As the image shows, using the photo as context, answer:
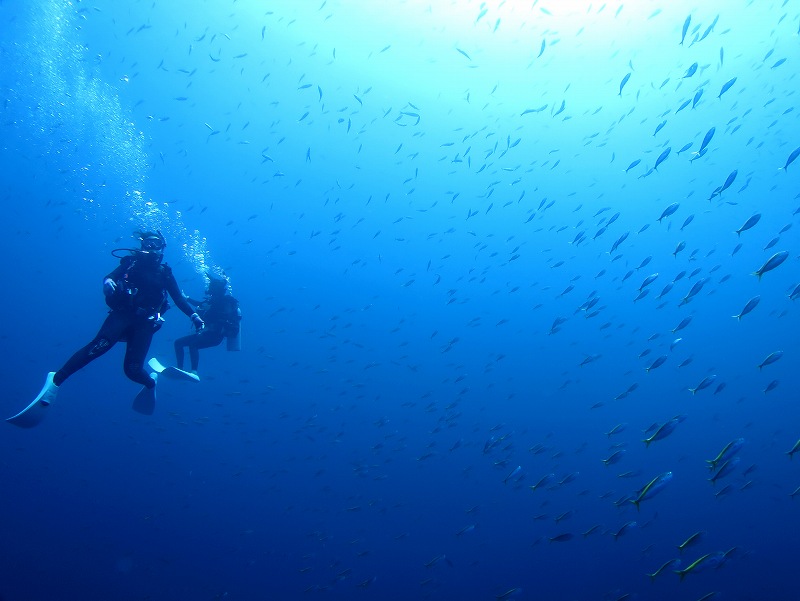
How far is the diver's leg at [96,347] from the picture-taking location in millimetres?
6043

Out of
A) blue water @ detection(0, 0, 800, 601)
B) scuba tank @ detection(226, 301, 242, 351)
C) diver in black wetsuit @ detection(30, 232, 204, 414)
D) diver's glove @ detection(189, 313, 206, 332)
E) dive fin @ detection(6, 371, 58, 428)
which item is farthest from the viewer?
blue water @ detection(0, 0, 800, 601)

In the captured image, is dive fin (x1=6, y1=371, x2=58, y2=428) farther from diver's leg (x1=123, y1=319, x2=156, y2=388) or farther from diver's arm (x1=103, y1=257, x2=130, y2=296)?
diver's arm (x1=103, y1=257, x2=130, y2=296)

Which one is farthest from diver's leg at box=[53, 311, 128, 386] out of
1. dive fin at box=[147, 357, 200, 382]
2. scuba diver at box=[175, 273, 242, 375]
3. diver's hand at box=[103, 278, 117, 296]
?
scuba diver at box=[175, 273, 242, 375]

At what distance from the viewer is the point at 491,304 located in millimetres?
67688

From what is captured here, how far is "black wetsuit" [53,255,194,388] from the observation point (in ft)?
20.0

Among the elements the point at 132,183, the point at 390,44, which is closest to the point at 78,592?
the point at 390,44

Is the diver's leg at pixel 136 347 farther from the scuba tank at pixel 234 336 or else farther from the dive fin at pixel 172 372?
the scuba tank at pixel 234 336

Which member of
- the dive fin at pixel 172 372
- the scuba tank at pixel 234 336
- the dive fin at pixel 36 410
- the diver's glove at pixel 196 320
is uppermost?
the scuba tank at pixel 234 336

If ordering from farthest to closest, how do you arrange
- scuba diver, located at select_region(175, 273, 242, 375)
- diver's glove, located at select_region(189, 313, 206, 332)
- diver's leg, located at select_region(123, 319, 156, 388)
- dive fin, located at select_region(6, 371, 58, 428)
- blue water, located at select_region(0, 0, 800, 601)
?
blue water, located at select_region(0, 0, 800, 601), scuba diver, located at select_region(175, 273, 242, 375), diver's glove, located at select_region(189, 313, 206, 332), diver's leg, located at select_region(123, 319, 156, 388), dive fin, located at select_region(6, 371, 58, 428)

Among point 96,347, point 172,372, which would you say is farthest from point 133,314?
point 172,372

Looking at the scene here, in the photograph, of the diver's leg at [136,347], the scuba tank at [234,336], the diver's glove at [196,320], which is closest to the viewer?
the diver's leg at [136,347]

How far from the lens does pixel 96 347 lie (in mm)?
6102

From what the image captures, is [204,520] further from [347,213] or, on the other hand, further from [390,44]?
[347,213]

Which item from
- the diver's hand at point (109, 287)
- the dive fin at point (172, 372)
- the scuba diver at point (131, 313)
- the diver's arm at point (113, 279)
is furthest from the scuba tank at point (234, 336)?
the diver's hand at point (109, 287)
